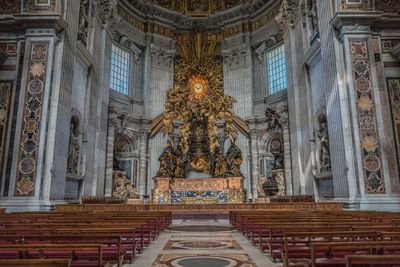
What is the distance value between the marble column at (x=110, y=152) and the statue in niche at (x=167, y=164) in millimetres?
2472

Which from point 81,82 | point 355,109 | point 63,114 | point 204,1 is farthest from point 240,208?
point 204,1

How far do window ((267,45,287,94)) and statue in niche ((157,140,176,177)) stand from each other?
22.4 ft

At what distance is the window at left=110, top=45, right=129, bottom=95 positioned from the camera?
17.0 m

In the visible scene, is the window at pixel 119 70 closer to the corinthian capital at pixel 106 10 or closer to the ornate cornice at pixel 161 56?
the ornate cornice at pixel 161 56

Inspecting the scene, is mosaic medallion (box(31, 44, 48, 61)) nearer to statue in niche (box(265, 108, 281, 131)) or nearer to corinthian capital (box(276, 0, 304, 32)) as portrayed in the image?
corinthian capital (box(276, 0, 304, 32))

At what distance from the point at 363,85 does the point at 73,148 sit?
9432 millimetres

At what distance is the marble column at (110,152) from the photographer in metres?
14.9

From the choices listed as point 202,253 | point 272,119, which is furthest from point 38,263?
point 272,119

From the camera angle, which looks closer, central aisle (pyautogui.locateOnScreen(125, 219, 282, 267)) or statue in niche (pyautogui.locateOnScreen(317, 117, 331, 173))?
central aisle (pyautogui.locateOnScreen(125, 219, 282, 267))

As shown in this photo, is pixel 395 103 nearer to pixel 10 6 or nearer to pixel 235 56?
pixel 235 56

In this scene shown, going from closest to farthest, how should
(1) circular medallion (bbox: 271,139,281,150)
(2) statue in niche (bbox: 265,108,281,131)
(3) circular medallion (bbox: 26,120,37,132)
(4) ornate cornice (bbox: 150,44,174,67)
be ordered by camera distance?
(3) circular medallion (bbox: 26,120,37,132) < (1) circular medallion (bbox: 271,139,281,150) < (2) statue in niche (bbox: 265,108,281,131) < (4) ornate cornice (bbox: 150,44,174,67)

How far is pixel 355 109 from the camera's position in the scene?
9.14 metres

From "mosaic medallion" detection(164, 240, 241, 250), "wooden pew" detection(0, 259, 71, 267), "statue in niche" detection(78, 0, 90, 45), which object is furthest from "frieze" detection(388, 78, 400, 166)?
"statue in niche" detection(78, 0, 90, 45)

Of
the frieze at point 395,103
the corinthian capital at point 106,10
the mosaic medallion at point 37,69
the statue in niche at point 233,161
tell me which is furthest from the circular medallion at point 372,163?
the corinthian capital at point 106,10
